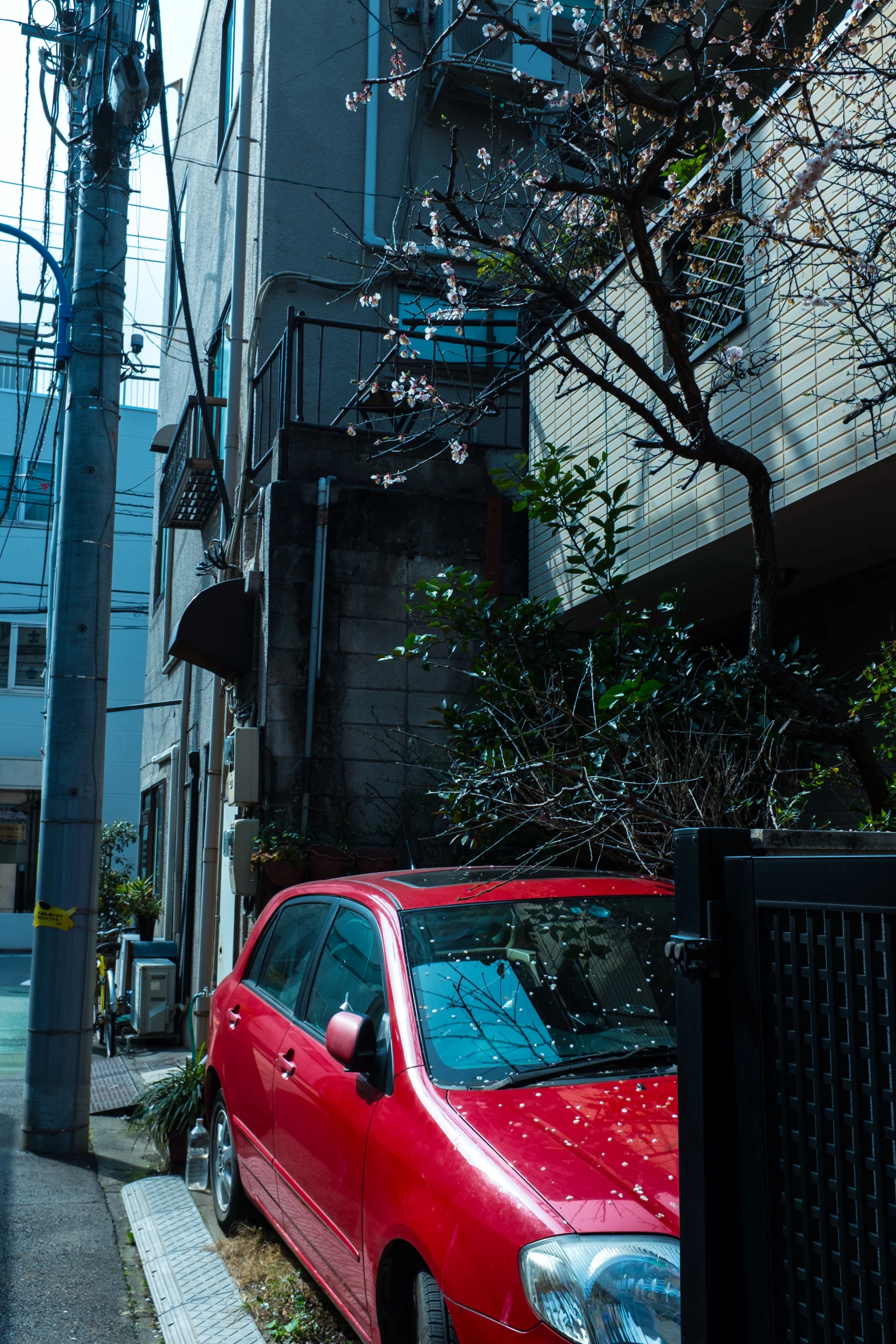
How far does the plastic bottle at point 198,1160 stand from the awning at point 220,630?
145 inches

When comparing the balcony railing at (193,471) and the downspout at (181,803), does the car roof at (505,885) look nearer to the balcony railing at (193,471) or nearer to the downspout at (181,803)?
the balcony railing at (193,471)

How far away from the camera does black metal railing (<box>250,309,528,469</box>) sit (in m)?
8.97

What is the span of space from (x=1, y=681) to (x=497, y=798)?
22791mm

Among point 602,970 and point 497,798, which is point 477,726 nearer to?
point 497,798

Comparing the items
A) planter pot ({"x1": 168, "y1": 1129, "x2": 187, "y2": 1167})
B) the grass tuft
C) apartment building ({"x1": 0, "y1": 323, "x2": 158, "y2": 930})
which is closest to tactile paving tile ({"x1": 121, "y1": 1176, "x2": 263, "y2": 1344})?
the grass tuft

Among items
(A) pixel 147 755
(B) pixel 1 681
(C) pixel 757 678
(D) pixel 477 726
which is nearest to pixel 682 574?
(D) pixel 477 726

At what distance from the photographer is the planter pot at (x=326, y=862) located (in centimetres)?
788

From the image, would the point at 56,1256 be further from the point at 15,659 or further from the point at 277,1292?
the point at 15,659

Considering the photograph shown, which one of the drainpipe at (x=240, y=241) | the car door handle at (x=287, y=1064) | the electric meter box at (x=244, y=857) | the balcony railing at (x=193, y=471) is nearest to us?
the car door handle at (x=287, y=1064)

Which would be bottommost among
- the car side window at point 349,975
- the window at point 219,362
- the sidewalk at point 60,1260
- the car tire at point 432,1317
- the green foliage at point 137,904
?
the sidewalk at point 60,1260

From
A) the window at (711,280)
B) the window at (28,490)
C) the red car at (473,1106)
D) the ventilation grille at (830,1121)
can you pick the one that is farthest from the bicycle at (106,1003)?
the window at (28,490)

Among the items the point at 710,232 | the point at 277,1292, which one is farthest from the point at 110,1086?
the point at 710,232

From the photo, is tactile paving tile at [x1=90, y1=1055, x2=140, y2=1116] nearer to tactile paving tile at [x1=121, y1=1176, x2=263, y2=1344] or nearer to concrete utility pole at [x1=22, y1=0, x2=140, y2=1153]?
concrete utility pole at [x1=22, y1=0, x2=140, y2=1153]

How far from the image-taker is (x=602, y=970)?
3.88m
